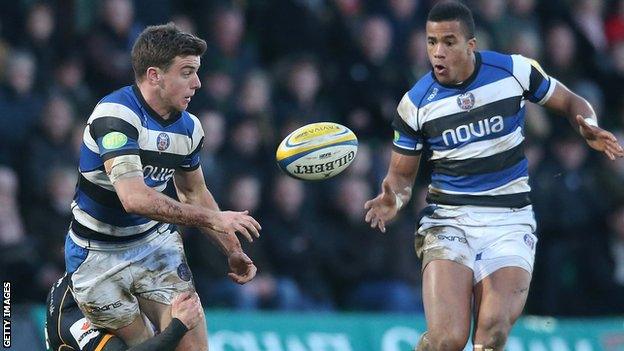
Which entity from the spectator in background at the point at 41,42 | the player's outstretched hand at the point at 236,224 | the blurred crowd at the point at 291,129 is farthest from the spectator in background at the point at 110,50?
the player's outstretched hand at the point at 236,224

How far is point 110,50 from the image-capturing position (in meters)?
12.8

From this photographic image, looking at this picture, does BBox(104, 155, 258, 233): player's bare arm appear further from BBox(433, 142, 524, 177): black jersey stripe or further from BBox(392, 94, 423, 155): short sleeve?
BBox(433, 142, 524, 177): black jersey stripe

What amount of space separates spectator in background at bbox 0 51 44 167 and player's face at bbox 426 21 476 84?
4.50m

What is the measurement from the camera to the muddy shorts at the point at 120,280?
27.7ft

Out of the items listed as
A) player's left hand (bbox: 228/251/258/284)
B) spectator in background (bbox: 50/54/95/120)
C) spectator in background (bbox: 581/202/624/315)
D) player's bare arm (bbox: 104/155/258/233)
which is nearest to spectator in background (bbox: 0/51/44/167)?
spectator in background (bbox: 50/54/95/120)

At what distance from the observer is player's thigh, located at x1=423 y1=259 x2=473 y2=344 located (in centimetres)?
864

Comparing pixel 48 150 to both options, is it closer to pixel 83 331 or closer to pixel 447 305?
pixel 83 331

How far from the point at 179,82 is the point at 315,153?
1199 millimetres

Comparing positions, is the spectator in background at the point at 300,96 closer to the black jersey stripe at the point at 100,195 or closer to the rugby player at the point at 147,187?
the rugby player at the point at 147,187

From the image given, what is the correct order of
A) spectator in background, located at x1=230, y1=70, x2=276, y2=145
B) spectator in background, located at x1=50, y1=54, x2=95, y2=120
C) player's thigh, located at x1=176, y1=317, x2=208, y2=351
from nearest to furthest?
player's thigh, located at x1=176, y1=317, x2=208, y2=351 → spectator in background, located at x1=50, y1=54, x2=95, y2=120 → spectator in background, located at x1=230, y1=70, x2=276, y2=145

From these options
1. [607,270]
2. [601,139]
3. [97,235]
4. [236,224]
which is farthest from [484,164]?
[607,270]

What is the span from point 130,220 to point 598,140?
3.00m

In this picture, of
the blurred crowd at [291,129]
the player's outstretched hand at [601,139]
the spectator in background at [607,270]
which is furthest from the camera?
the spectator in background at [607,270]

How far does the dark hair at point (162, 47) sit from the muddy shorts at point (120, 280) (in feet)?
3.72
